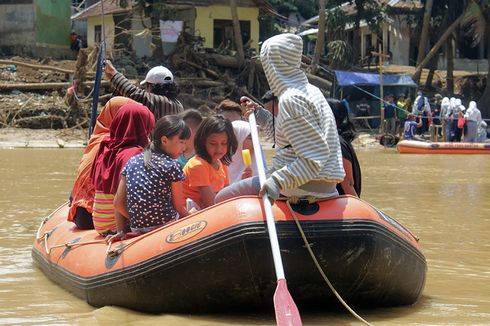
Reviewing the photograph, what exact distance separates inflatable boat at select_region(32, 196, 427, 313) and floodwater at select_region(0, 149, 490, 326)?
12 centimetres

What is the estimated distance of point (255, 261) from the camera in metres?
5.13

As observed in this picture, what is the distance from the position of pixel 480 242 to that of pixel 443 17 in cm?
2575

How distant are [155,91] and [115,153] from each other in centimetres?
131

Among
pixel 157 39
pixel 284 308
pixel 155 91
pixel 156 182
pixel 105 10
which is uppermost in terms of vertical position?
pixel 105 10

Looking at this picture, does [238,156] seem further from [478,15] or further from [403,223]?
[478,15]

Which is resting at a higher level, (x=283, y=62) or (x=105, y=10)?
(x=105, y=10)

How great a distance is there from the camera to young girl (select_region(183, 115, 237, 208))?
605cm

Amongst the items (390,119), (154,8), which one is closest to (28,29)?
(154,8)

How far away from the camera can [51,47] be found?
34812mm

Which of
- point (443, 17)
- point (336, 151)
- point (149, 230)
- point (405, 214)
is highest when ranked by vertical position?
point (443, 17)

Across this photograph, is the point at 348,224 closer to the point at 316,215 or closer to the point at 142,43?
the point at 316,215

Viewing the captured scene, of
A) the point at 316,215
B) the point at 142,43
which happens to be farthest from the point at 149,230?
the point at 142,43

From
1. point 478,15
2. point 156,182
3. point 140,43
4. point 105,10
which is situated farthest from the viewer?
point 105,10

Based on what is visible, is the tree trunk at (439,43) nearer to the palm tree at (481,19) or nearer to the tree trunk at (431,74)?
the palm tree at (481,19)
